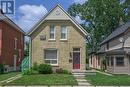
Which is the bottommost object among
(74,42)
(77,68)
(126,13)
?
(77,68)

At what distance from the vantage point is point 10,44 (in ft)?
184

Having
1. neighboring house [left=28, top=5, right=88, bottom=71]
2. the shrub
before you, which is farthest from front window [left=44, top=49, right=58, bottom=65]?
the shrub

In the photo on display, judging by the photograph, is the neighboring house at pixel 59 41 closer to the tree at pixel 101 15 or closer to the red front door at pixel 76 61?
the red front door at pixel 76 61

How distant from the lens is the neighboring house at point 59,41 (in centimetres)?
4578

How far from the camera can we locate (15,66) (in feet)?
198

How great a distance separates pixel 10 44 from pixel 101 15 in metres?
28.8

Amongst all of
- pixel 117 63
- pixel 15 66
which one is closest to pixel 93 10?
pixel 15 66

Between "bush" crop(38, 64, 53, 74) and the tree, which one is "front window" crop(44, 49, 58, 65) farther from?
the tree

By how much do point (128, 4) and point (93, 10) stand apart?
311 inches

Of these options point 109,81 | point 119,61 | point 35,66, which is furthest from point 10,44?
point 109,81

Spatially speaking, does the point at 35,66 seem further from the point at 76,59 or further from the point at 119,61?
the point at 119,61

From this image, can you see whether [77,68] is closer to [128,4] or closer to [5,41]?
[5,41]

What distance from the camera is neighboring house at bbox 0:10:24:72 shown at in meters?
50.7

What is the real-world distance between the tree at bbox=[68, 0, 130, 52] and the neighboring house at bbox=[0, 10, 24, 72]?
61.7 feet
